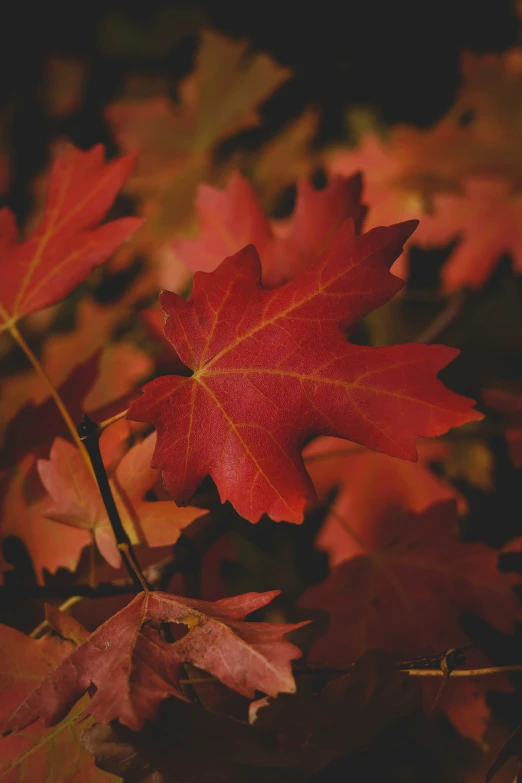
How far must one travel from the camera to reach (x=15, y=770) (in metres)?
0.55

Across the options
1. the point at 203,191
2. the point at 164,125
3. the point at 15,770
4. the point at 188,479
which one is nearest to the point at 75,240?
the point at 203,191

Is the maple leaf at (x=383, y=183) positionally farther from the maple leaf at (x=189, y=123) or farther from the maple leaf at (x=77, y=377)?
the maple leaf at (x=77, y=377)

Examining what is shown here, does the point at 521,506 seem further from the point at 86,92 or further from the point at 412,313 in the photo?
the point at 86,92

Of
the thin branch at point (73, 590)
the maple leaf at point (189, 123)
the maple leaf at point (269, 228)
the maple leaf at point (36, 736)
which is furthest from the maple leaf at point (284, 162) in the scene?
the maple leaf at point (36, 736)

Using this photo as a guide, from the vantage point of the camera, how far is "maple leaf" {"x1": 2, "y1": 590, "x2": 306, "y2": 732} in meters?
0.45

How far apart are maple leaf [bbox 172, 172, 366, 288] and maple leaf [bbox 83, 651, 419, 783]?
533 mm

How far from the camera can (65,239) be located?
745mm

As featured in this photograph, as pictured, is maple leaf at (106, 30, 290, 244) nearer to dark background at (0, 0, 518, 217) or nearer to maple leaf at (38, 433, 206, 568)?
dark background at (0, 0, 518, 217)

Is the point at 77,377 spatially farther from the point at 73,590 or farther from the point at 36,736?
the point at 36,736

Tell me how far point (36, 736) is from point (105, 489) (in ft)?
0.80

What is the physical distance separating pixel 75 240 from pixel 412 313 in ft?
3.16

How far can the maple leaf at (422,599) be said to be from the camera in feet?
2.43

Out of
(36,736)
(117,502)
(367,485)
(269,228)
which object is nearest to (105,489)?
(117,502)

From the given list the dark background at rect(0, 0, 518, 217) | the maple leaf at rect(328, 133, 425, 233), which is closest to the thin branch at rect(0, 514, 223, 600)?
the maple leaf at rect(328, 133, 425, 233)
